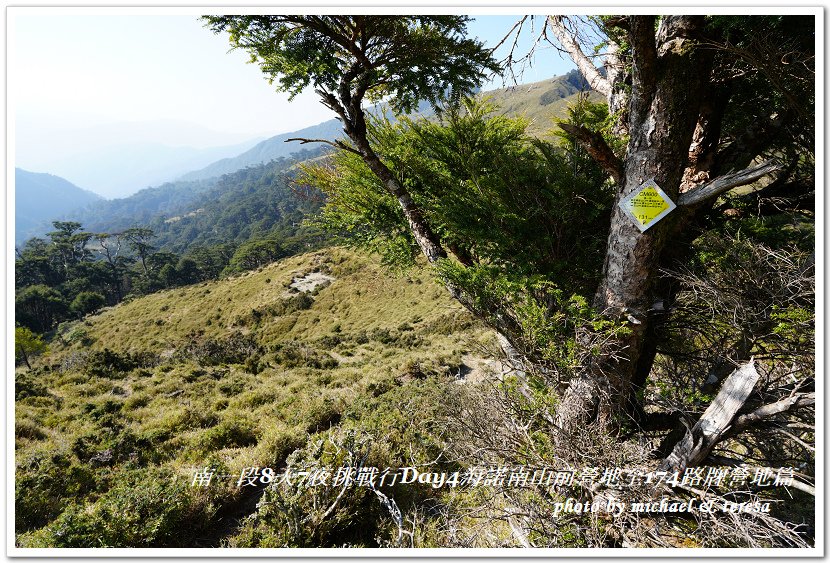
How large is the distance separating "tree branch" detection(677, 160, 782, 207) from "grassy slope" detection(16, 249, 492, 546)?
293 cm

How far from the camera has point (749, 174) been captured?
283 centimetres

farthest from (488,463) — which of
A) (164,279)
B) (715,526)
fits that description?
(164,279)

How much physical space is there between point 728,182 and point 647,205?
0.59 m

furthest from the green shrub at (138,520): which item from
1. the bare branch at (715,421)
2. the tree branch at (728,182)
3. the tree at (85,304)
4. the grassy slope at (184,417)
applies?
the tree at (85,304)

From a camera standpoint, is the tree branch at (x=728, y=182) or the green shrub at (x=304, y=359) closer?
the tree branch at (x=728, y=182)

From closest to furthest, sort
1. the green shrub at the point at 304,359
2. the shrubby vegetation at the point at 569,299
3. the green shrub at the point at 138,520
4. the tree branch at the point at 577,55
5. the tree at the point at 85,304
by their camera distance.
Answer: the shrubby vegetation at the point at 569,299 < the green shrub at the point at 138,520 < the tree branch at the point at 577,55 < the green shrub at the point at 304,359 < the tree at the point at 85,304

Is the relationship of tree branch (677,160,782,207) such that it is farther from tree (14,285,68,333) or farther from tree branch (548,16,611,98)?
tree (14,285,68,333)

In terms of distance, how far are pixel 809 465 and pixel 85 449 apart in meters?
11.0

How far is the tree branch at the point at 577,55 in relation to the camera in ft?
15.4

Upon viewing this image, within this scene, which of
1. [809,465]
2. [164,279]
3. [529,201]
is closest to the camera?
[809,465]

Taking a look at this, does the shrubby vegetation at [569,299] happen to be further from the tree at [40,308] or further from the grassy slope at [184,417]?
the tree at [40,308]

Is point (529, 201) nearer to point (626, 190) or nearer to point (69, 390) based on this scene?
point (626, 190)

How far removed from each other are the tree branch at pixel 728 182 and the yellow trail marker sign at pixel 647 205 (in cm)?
16

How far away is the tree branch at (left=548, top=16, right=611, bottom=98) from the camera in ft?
15.4
